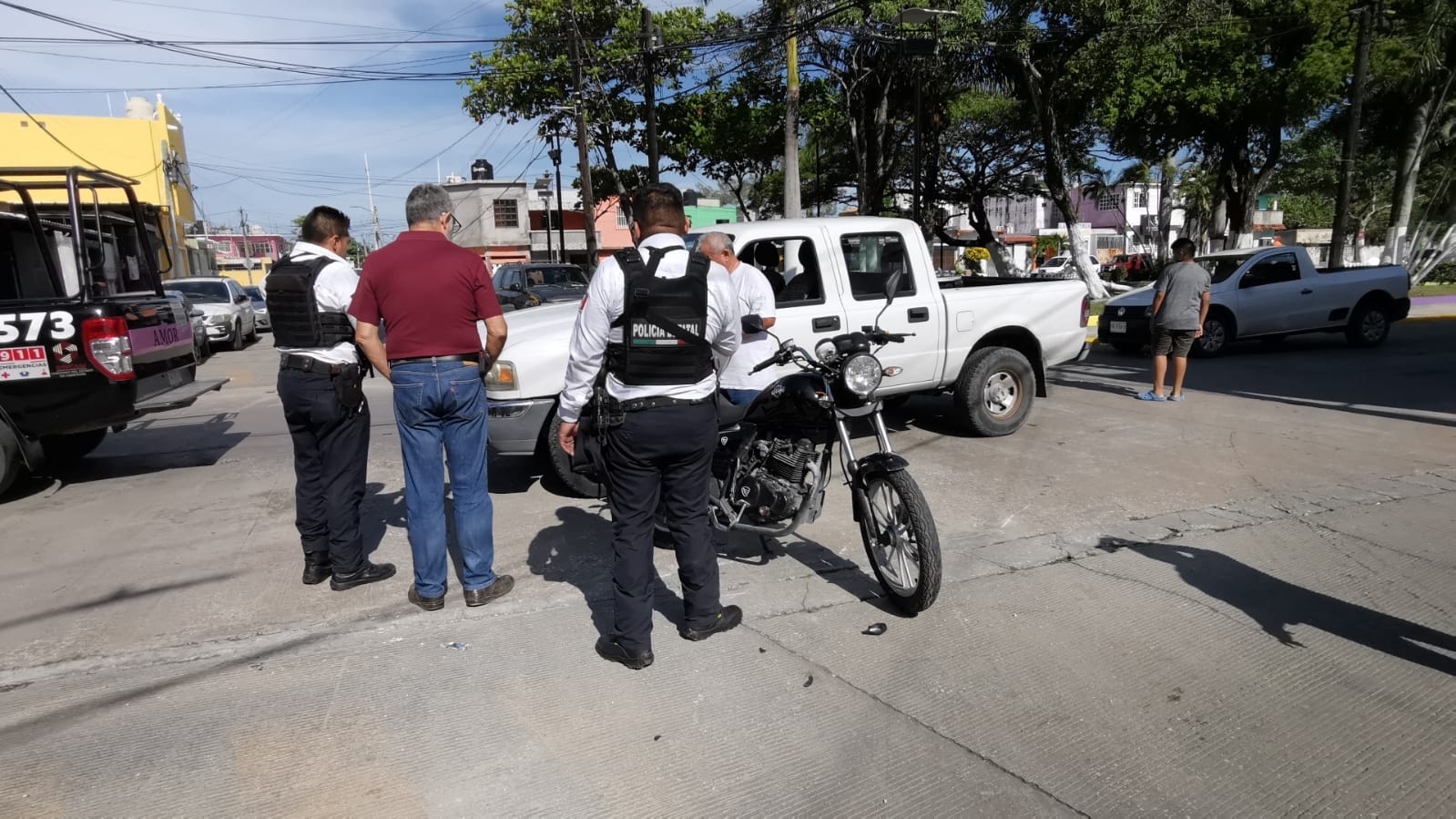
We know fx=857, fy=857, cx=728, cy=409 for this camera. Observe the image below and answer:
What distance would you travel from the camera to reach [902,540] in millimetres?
3855

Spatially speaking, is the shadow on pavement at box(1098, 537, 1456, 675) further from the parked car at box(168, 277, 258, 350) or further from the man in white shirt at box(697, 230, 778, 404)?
the parked car at box(168, 277, 258, 350)

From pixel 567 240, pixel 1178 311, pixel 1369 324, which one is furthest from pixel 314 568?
pixel 567 240

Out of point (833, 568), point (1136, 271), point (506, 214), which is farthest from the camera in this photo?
point (506, 214)

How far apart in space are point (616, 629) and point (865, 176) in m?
23.2

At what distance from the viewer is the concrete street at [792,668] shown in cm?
270

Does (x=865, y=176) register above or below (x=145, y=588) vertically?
above

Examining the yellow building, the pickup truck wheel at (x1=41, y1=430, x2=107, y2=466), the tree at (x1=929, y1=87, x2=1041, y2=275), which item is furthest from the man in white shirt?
the yellow building

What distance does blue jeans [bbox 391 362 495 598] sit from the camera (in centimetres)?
376

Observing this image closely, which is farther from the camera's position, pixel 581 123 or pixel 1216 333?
pixel 581 123

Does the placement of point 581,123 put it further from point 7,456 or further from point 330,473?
point 330,473

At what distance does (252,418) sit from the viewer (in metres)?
9.49

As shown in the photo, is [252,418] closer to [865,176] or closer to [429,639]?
[429,639]

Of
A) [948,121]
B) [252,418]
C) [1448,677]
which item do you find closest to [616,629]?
[1448,677]

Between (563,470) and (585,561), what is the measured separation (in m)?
1.19
